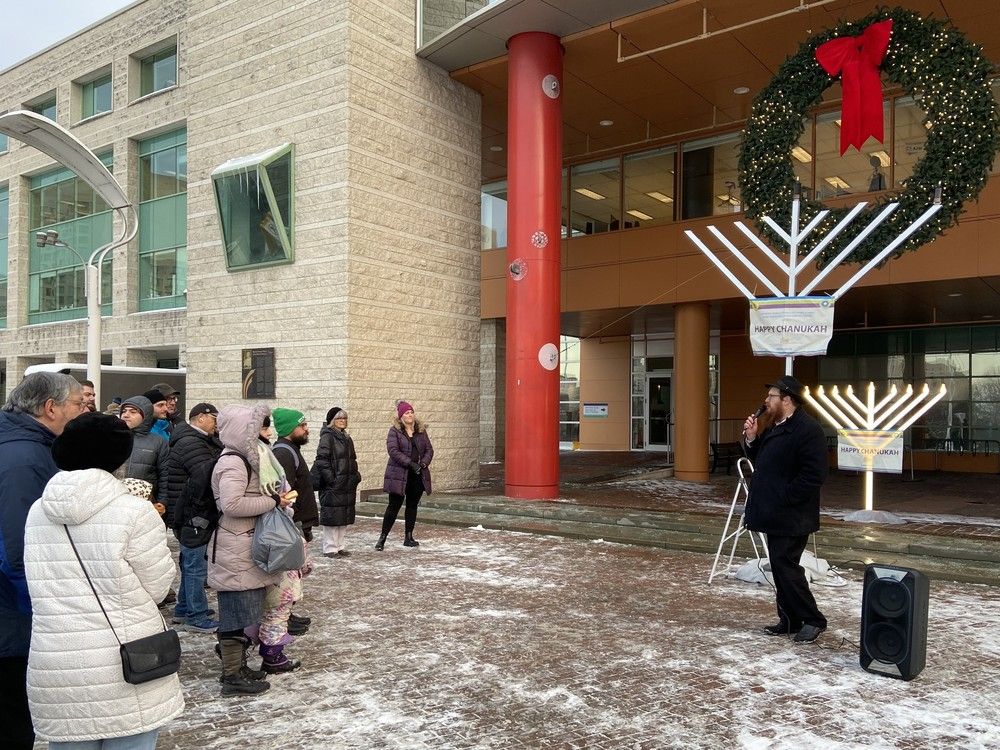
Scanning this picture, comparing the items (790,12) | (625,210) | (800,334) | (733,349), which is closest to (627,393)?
(733,349)

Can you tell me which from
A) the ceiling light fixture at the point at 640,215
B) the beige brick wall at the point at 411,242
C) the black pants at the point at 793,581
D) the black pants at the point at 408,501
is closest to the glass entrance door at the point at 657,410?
the ceiling light fixture at the point at 640,215

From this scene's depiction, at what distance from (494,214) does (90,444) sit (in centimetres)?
2034

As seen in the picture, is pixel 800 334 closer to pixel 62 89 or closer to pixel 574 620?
pixel 574 620

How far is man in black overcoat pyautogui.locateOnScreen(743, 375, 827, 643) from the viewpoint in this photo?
5926 mm

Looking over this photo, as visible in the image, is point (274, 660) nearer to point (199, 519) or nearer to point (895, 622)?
point (199, 519)

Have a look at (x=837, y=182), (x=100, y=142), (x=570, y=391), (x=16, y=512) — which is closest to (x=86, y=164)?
(x=16, y=512)

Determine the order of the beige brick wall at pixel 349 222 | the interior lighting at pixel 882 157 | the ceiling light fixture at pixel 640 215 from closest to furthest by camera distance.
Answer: the beige brick wall at pixel 349 222, the interior lighting at pixel 882 157, the ceiling light fixture at pixel 640 215

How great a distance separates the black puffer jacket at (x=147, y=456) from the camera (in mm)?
6715

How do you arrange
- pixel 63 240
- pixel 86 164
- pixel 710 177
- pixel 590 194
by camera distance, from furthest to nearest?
pixel 63 240 → pixel 590 194 → pixel 710 177 → pixel 86 164

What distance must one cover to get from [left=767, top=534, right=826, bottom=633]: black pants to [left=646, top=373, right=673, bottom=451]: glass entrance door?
2082cm

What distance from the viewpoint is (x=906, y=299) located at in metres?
17.5

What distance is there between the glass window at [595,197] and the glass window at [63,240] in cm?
1617

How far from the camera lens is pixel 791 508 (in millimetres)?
5941

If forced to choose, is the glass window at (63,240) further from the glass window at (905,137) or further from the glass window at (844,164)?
the glass window at (905,137)
